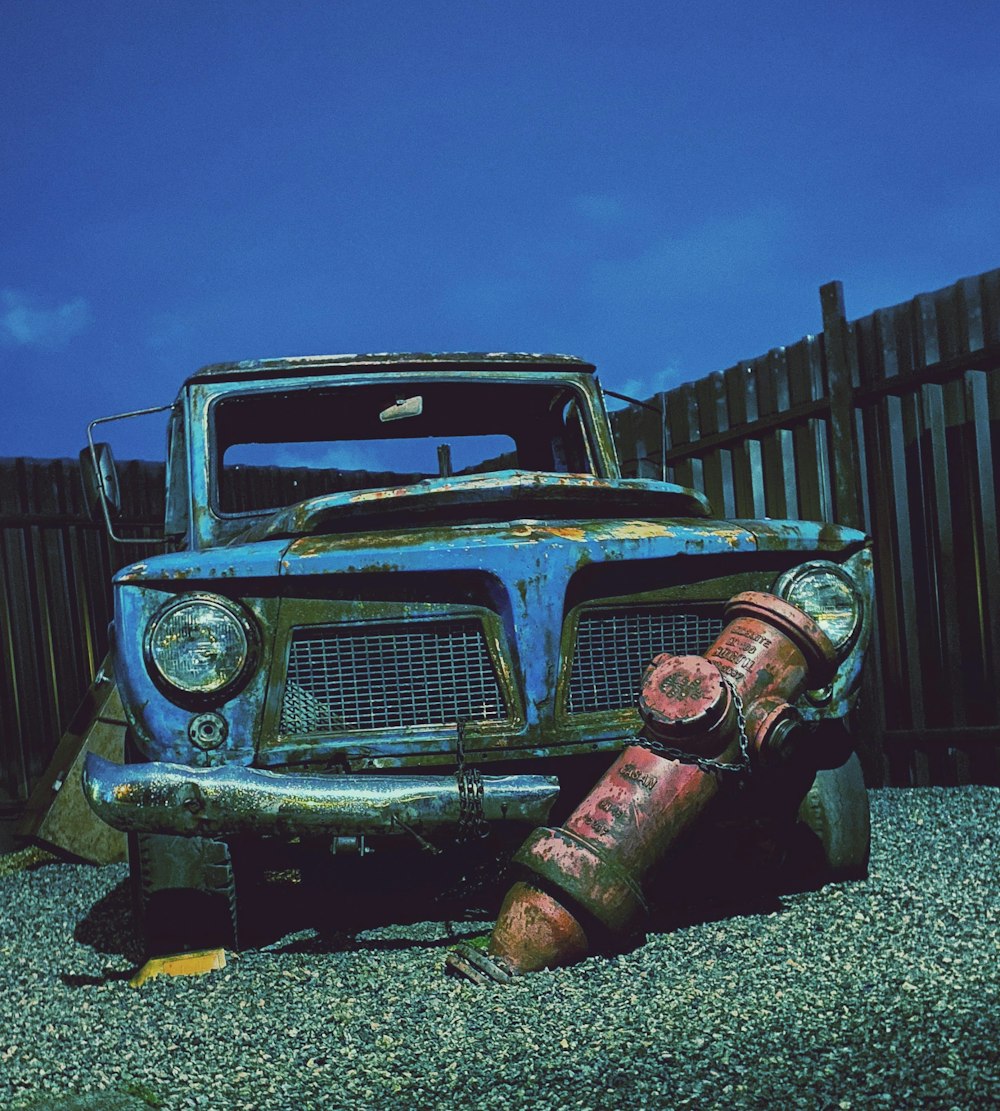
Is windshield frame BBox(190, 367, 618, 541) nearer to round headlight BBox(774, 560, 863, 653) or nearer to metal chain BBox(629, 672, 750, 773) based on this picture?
round headlight BBox(774, 560, 863, 653)

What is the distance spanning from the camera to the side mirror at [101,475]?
4266mm

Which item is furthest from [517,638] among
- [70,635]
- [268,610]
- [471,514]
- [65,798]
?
[70,635]

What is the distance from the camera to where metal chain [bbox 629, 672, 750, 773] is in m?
2.93

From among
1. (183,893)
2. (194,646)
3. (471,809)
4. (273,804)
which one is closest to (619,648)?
(471,809)

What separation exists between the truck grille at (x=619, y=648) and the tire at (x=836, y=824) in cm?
61

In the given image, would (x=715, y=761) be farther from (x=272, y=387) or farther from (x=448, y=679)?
(x=272, y=387)

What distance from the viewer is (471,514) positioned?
11.4ft

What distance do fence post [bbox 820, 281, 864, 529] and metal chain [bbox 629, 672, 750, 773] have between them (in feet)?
9.94

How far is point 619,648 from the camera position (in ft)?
11.0

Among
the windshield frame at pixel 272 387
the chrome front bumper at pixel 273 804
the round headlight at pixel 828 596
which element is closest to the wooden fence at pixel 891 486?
the windshield frame at pixel 272 387

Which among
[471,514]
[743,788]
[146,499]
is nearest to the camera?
[743,788]

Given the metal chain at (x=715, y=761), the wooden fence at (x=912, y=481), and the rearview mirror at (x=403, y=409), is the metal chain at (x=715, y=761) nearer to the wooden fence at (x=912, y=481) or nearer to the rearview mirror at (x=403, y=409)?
the rearview mirror at (x=403, y=409)

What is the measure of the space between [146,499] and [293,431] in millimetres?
3777

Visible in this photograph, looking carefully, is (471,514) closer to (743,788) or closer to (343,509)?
(343,509)
